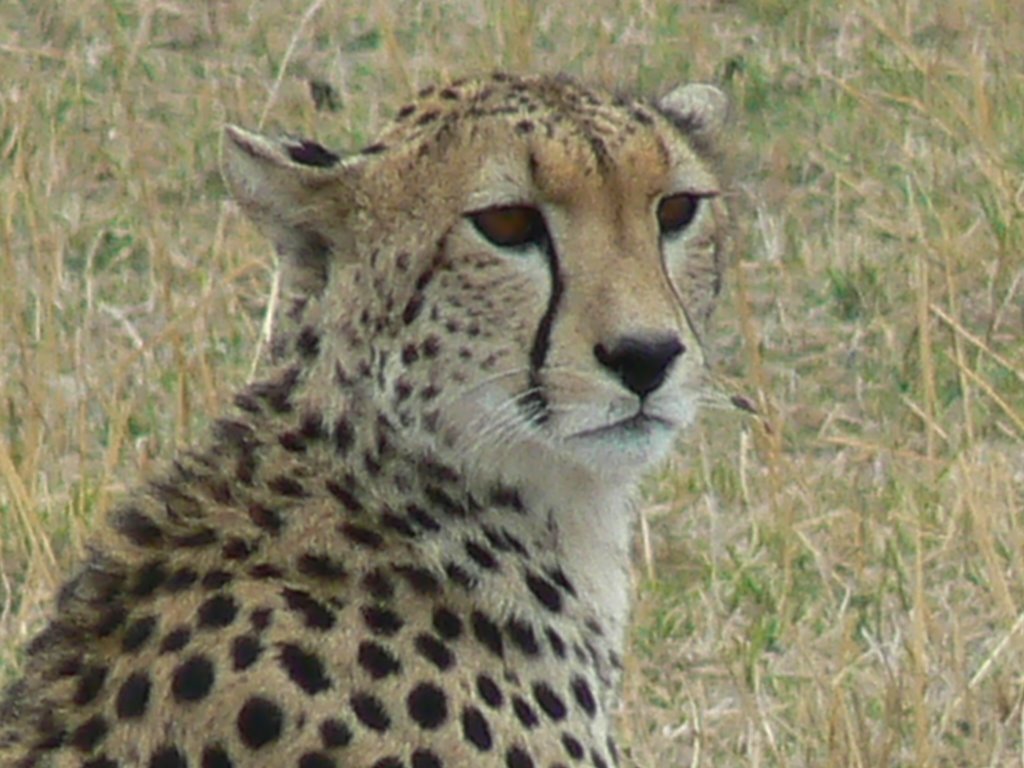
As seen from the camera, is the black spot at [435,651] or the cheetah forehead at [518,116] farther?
the cheetah forehead at [518,116]

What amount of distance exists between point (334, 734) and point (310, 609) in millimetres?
170

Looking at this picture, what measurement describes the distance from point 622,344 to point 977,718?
1369 mm

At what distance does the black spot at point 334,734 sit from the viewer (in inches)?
140

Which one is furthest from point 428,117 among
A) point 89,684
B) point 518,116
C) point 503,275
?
point 89,684

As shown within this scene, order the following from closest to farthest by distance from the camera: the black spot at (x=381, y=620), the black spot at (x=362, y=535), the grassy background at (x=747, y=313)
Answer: the black spot at (x=381, y=620)
the black spot at (x=362, y=535)
the grassy background at (x=747, y=313)

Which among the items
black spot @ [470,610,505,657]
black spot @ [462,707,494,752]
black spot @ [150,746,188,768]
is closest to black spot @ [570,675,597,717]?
black spot @ [470,610,505,657]

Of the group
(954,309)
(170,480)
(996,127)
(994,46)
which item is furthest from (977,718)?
(994,46)

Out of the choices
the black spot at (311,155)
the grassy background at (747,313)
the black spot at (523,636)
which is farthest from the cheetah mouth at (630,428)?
the grassy background at (747,313)

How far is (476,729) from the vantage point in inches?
146

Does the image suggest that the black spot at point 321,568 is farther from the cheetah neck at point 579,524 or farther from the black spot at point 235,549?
the cheetah neck at point 579,524

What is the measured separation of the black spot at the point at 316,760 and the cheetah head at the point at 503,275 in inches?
18.7

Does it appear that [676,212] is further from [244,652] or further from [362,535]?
[244,652]

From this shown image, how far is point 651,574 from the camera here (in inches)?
213

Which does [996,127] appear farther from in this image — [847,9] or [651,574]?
[651,574]
